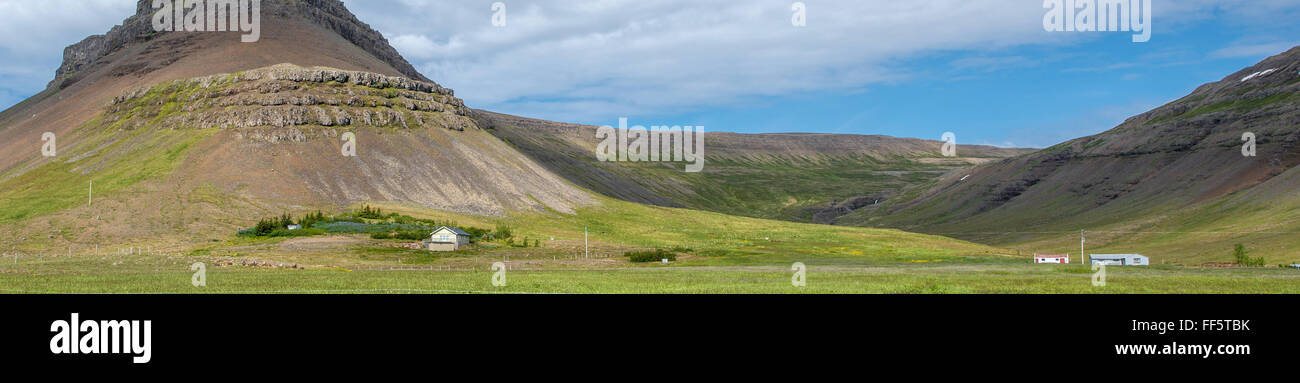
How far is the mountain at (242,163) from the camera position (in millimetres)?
134750

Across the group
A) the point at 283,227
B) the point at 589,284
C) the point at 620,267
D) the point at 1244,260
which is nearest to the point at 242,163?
the point at 283,227

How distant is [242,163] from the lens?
160 m

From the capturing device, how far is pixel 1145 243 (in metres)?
150

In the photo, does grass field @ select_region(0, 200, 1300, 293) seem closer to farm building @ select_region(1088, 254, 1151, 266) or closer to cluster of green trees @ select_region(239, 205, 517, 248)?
cluster of green trees @ select_region(239, 205, 517, 248)

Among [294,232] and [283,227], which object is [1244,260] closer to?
[294,232]

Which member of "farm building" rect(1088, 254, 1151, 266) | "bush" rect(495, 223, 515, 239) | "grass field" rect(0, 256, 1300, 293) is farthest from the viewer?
"bush" rect(495, 223, 515, 239)

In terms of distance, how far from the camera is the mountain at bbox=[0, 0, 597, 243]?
135 metres

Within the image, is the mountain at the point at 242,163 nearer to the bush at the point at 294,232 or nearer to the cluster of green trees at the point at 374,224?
the cluster of green trees at the point at 374,224

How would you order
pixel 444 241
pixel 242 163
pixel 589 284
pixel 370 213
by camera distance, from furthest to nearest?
pixel 242 163 < pixel 370 213 < pixel 444 241 < pixel 589 284


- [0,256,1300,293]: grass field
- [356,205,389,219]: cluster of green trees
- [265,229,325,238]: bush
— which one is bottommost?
[0,256,1300,293]: grass field

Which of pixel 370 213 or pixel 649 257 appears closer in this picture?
pixel 649 257

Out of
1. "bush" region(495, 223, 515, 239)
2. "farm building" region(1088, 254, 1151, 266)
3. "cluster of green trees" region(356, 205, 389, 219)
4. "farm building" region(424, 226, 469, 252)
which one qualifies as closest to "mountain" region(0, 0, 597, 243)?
"cluster of green trees" region(356, 205, 389, 219)
